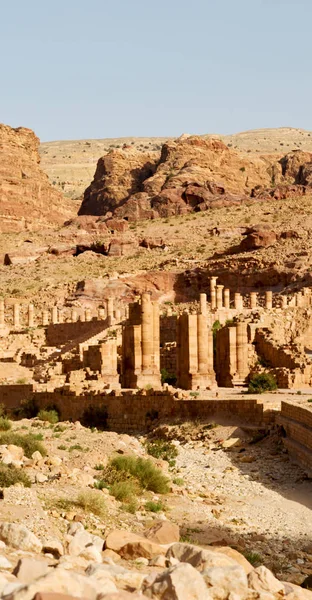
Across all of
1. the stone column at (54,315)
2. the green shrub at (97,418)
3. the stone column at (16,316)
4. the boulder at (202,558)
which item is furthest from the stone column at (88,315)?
the boulder at (202,558)

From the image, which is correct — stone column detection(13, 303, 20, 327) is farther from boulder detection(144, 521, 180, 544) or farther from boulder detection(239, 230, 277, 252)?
boulder detection(144, 521, 180, 544)

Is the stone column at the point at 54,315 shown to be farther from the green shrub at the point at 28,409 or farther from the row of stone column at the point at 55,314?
the green shrub at the point at 28,409

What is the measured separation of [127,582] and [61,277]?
64.1 m

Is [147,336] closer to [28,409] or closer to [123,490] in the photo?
[28,409]

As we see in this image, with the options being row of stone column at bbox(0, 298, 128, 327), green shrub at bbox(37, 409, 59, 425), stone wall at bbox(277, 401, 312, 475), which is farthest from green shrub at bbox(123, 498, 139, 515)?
row of stone column at bbox(0, 298, 128, 327)

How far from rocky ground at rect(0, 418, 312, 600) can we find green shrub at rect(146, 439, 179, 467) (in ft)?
0.66

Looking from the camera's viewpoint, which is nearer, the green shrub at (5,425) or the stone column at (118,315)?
the green shrub at (5,425)

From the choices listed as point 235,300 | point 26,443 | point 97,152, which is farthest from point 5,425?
point 97,152

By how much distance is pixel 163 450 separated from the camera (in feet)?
88.4

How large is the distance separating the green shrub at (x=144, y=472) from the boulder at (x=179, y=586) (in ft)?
34.1

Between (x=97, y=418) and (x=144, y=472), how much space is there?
11.7 m

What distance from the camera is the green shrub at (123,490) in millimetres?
18828

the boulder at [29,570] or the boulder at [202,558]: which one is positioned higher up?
the boulder at [29,570]

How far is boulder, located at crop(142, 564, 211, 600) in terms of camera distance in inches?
395
